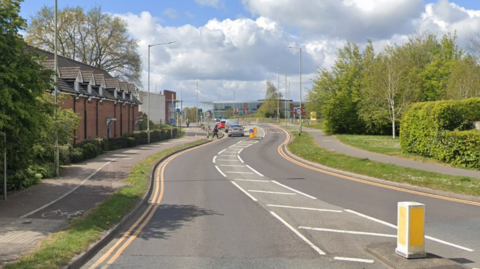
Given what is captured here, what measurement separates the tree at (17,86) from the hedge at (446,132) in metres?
16.6

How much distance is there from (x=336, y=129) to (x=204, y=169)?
26.5 metres

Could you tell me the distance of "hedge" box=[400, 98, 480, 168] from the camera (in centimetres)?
1752

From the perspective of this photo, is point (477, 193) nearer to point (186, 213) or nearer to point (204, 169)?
point (186, 213)

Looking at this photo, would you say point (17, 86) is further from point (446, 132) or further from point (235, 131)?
point (235, 131)

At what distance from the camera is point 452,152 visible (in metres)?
18.4

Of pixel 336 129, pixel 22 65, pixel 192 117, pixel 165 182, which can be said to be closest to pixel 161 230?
pixel 22 65

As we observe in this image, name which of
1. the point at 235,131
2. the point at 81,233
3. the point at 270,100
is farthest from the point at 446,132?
the point at 270,100

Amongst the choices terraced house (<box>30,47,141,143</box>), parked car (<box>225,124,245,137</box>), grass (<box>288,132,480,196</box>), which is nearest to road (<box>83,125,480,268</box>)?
grass (<box>288,132,480,196</box>)

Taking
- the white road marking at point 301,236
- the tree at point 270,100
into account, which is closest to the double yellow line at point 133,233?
the white road marking at point 301,236

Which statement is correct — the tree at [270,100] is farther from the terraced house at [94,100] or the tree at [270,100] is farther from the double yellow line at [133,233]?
the double yellow line at [133,233]

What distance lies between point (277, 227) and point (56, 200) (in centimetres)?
692

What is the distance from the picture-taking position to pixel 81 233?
309 inches

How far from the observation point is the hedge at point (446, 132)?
57.5 ft

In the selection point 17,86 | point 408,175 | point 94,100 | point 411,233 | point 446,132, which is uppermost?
point 94,100
